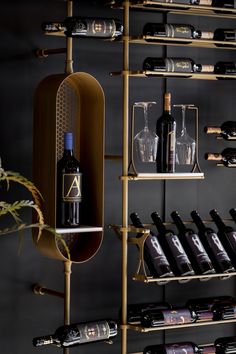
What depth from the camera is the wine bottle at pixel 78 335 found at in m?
3.63

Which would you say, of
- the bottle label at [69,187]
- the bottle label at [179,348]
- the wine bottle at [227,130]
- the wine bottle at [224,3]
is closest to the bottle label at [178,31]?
the wine bottle at [224,3]

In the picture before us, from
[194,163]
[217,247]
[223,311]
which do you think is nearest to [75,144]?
[194,163]

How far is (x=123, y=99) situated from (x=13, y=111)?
1.72 feet

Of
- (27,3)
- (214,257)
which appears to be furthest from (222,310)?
(27,3)

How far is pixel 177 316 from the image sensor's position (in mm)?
4016

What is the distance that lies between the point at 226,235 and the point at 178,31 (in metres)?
1.12

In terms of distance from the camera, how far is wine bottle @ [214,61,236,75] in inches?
163

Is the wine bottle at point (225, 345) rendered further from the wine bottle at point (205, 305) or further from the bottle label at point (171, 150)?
the bottle label at point (171, 150)

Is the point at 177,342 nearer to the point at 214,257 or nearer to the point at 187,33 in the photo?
the point at 214,257

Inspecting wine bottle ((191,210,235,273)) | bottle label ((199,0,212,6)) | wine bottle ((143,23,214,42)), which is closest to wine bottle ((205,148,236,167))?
wine bottle ((191,210,235,273))

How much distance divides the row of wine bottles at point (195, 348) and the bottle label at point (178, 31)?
5.01 ft

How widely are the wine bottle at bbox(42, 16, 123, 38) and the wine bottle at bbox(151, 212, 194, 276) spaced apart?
1.07m

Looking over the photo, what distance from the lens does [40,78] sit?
391 centimetres

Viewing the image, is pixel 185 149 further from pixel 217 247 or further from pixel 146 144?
pixel 217 247
